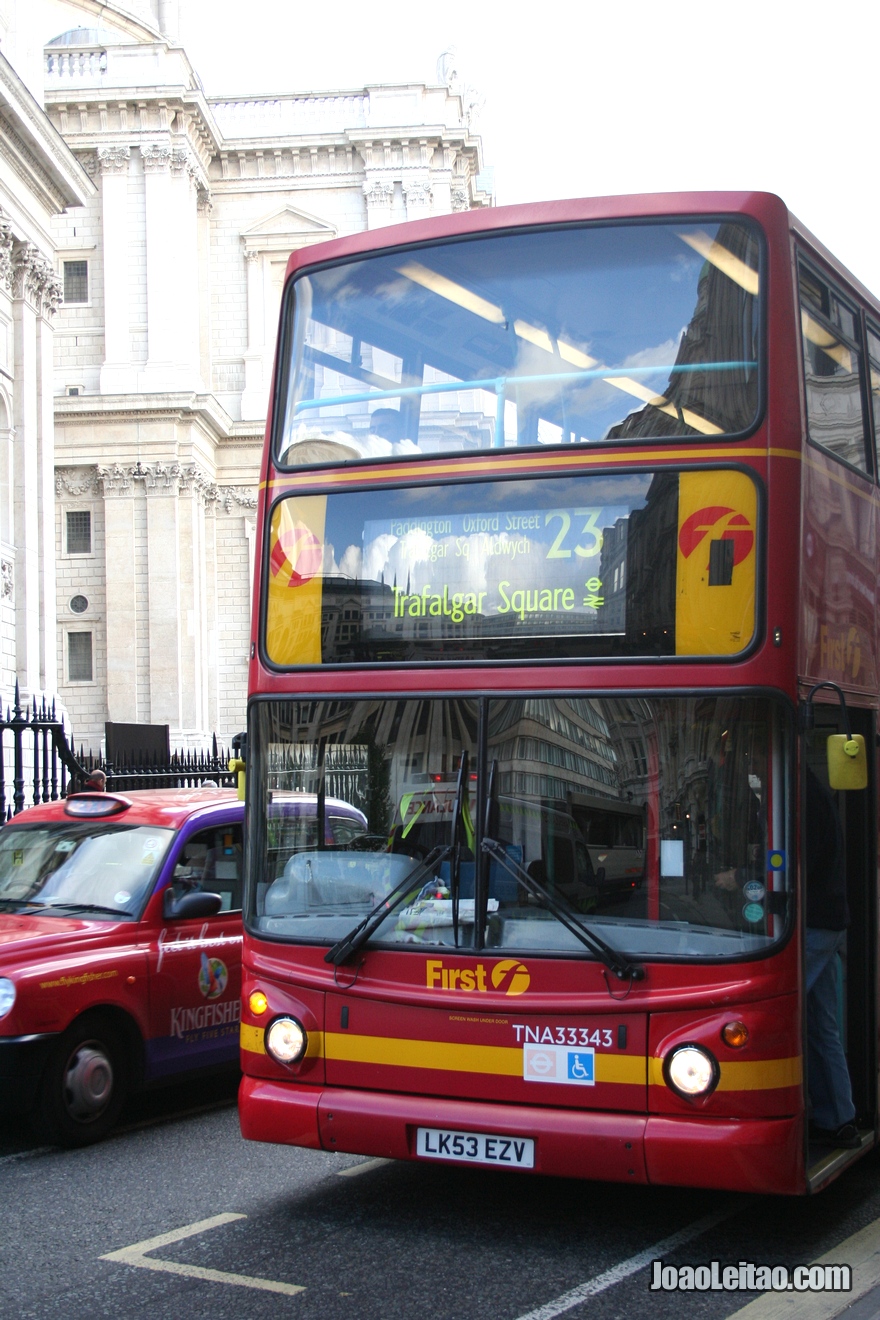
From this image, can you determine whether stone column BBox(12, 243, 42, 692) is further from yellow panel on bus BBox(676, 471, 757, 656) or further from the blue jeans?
yellow panel on bus BBox(676, 471, 757, 656)

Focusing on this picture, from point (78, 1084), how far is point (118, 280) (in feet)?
130

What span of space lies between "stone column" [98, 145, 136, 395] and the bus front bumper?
132 feet

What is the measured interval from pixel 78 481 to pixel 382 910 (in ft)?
129

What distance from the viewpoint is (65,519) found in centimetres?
4362

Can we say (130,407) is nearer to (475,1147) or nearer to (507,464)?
(507,464)

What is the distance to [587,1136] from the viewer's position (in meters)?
5.26

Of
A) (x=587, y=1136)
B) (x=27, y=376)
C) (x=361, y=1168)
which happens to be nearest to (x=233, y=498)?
(x=27, y=376)

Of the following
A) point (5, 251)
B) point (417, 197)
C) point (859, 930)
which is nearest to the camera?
point (859, 930)

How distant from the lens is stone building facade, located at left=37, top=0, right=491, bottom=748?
4288 cm

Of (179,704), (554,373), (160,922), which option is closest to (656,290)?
(554,373)

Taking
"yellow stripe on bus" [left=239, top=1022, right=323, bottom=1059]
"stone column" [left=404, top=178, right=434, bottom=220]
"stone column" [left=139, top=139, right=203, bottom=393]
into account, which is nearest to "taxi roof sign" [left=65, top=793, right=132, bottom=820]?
"yellow stripe on bus" [left=239, top=1022, right=323, bottom=1059]

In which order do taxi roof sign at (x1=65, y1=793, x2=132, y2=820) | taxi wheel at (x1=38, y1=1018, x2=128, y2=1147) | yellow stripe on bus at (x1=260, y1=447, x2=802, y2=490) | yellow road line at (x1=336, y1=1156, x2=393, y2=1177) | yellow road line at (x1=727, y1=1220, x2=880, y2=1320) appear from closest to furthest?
yellow road line at (x1=727, y1=1220, x2=880, y2=1320) → yellow stripe on bus at (x1=260, y1=447, x2=802, y2=490) → yellow road line at (x1=336, y1=1156, x2=393, y2=1177) → taxi wheel at (x1=38, y1=1018, x2=128, y2=1147) → taxi roof sign at (x1=65, y1=793, x2=132, y2=820)

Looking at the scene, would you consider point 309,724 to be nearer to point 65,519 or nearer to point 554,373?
point 554,373

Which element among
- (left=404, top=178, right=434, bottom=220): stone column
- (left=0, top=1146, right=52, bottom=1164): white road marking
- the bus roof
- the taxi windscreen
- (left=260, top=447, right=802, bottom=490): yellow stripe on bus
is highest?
(left=404, top=178, right=434, bottom=220): stone column
